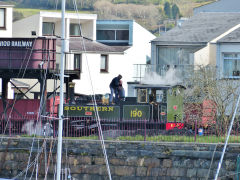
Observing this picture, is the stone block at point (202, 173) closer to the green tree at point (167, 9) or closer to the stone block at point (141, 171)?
the stone block at point (141, 171)

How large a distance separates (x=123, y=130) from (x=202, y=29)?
14647 millimetres

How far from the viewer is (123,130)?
3198cm

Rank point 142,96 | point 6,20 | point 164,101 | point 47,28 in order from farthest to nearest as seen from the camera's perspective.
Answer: point 47,28
point 6,20
point 142,96
point 164,101

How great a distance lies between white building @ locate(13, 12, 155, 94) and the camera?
56875mm

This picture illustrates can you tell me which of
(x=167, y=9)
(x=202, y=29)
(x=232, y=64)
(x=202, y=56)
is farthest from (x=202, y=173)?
(x=167, y=9)

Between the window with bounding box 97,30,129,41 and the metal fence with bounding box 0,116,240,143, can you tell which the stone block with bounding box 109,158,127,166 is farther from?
the window with bounding box 97,30,129,41

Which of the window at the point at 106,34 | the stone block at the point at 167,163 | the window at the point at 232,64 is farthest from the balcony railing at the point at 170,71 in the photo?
the window at the point at 106,34

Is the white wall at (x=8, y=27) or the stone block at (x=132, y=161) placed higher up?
the white wall at (x=8, y=27)

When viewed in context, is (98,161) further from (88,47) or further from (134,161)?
(88,47)

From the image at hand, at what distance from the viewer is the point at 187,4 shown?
163 metres

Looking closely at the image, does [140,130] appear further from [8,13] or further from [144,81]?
[8,13]

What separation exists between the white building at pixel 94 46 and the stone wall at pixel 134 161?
20.7 metres

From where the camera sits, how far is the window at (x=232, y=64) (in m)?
39.6

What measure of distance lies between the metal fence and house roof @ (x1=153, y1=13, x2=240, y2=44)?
10937 mm
